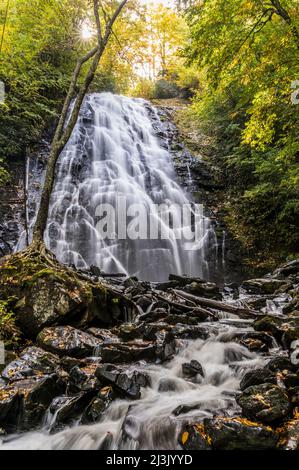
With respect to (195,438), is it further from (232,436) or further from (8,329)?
(8,329)

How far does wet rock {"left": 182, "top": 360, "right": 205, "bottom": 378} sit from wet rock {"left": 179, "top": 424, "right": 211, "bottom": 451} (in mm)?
1157

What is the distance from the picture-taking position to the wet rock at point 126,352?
415 centimetres

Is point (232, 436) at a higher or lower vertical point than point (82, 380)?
lower

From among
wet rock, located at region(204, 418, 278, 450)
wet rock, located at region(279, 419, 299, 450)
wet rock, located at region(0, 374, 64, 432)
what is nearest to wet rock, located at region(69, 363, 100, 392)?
wet rock, located at region(0, 374, 64, 432)

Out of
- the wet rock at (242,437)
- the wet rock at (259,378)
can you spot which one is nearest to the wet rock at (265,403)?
the wet rock at (242,437)

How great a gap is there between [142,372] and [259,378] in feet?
4.55

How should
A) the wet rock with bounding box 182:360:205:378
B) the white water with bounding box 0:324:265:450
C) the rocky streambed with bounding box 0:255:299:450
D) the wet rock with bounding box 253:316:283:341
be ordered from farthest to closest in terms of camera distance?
the wet rock with bounding box 253:316:283:341, the wet rock with bounding box 182:360:205:378, the white water with bounding box 0:324:265:450, the rocky streambed with bounding box 0:255:299:450

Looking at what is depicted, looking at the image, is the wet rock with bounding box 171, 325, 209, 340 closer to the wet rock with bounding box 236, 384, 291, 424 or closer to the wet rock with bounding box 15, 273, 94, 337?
the wet rock with bounding box 15, 273, 94, 337

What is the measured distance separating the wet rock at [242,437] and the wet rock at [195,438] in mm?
55

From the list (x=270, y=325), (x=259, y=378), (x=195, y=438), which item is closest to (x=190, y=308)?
(x=270, y=325)

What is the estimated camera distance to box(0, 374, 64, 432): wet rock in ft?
10.5

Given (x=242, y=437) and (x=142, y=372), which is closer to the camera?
(x=242, y=437)

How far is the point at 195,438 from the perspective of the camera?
2646mm

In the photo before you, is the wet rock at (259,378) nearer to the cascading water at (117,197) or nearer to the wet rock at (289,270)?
the wet rock at (289,270)
